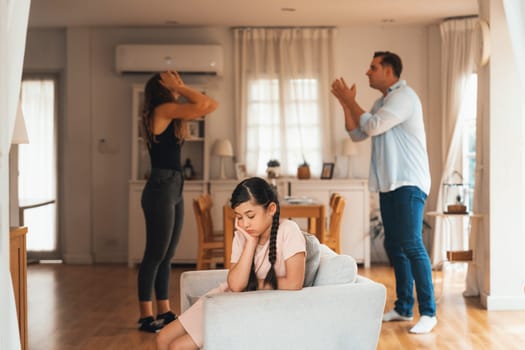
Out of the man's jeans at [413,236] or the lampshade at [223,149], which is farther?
the lampshade at [223,149]

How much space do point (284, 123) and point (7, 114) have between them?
229 inches

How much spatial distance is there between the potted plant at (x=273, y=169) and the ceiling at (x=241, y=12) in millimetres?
1445

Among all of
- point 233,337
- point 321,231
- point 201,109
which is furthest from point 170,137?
point 233,337

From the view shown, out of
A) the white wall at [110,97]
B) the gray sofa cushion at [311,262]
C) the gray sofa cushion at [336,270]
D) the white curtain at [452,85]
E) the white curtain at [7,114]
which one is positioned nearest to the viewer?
the white curtain at [7,114]

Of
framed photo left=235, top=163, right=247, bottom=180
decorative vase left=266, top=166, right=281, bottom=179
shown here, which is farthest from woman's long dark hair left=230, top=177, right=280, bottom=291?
framed photo left=235, top=163, right=247, bottom=180

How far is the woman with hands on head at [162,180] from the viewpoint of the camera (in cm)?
488

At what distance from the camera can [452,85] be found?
8.02 metres

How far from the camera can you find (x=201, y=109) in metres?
5.03

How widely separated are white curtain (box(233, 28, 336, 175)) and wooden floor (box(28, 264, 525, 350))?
165cm

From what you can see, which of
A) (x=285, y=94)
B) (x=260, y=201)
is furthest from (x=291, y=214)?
(x=285, y=94)

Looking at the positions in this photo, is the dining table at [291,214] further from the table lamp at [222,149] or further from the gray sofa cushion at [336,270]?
the gray sofa cushion at [336,270]

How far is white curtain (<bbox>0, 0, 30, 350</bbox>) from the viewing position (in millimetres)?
2688

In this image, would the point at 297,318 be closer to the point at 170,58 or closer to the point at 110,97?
the point at 170,58

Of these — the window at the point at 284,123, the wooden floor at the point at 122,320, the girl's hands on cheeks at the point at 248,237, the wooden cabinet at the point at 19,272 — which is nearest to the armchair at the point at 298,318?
the girl's hands on cheeks at the point at 248,237
